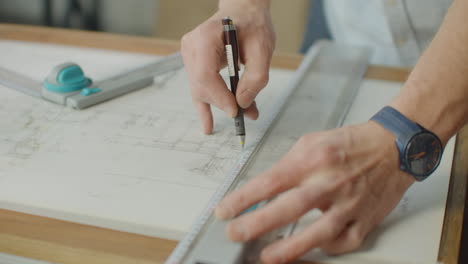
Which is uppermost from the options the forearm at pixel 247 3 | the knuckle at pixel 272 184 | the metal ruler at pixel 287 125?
the forearm at pixel 247 3

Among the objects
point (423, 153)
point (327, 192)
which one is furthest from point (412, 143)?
point (327, 192)

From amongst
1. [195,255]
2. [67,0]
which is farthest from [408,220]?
[67,0]

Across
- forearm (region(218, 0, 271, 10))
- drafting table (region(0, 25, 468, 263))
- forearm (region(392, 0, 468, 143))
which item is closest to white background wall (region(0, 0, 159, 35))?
forearm (region(218, 0, 271, 10))

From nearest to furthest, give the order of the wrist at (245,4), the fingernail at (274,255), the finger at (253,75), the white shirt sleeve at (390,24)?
1. the fingernail at (274,255)
2. the finger at (253,75)
3. the wrist at (245,4)
4. the white shirt sleeve at (390,24)

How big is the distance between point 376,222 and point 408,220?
Answer: 62 millimetres

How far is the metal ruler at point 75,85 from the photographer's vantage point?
1.08m

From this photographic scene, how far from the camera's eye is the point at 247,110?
0.97 metres

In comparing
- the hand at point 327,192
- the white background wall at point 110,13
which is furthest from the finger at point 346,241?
the white background wall at point 110,13

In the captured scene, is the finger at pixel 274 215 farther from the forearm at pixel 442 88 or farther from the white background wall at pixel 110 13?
the white background wall at pixel 110 13

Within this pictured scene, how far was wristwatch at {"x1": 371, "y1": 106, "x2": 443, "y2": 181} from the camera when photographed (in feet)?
2.36

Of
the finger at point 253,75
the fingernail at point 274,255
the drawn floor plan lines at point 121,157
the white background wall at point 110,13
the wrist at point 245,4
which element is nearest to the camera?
the fingernail at point 274,255

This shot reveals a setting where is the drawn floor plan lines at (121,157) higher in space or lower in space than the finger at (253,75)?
lower

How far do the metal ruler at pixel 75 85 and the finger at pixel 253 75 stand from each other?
0.32 meters

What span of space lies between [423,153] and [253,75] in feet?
Result: 1.05
